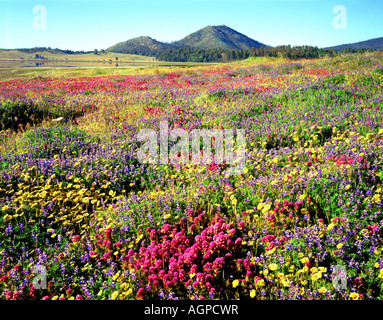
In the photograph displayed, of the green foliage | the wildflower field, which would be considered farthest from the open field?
the wildflower field

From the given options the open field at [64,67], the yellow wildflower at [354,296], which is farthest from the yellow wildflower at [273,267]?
the open field at [64,67]

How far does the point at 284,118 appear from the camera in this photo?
25.4 ft

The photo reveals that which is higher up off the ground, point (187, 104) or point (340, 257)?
point (187, 104)

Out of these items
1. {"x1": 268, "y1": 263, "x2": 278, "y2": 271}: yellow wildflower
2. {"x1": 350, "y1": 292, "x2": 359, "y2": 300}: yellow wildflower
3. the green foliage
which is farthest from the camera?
the green foliage

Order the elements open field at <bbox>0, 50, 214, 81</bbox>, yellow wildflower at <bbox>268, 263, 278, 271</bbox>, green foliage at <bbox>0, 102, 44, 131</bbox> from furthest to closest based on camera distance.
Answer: open field at <bbox>0, 50, 214, 81</bbox>
green foliage at <bbox>0, 102, 44, 131</bbox>
yellow wildflower at <bbox>268, 263, 278, 271</bbox>

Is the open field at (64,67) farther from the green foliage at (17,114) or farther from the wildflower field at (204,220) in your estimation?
the wildflower field at (204,220)

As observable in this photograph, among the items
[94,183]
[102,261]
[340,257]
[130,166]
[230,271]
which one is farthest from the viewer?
[130,166]

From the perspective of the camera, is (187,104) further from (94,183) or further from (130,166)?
(94,183)

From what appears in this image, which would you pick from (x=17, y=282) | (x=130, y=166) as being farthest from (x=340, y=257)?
(x=130, y=166)

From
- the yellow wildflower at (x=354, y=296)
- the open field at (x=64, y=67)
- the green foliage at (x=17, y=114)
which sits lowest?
the yellow wildflower at (x=354, y=296)

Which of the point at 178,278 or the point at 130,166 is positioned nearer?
the point at 178,278

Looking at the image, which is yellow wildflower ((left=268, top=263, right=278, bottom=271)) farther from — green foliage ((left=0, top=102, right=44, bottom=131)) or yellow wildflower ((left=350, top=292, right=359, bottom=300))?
green foliage ((left=0, top=102, right=44, bottom=131))

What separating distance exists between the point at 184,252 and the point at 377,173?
3429mm

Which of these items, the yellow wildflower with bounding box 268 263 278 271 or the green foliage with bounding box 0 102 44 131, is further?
the green foliage with bounding box 0 102 44 131
